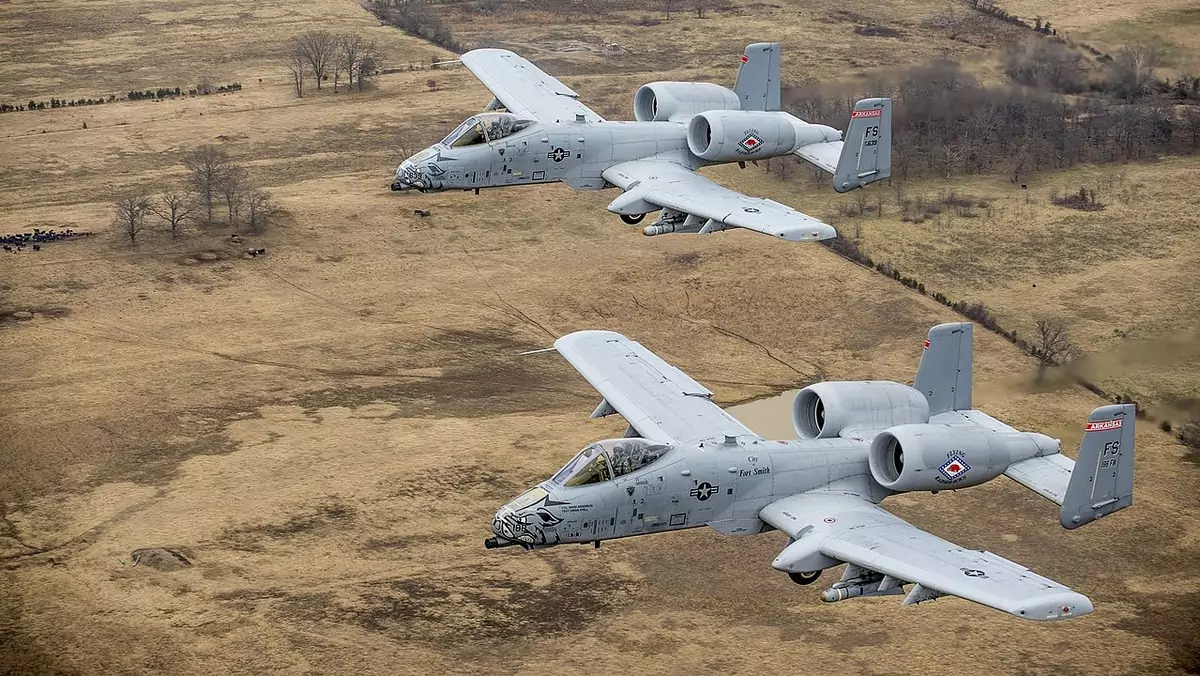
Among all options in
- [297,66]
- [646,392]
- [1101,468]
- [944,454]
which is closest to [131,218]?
[297,66]

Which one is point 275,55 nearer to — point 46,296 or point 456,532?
point 46,296

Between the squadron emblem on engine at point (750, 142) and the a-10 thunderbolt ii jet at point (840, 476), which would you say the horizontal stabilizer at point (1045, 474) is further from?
the squadron emblem on engine at point (750, 142)

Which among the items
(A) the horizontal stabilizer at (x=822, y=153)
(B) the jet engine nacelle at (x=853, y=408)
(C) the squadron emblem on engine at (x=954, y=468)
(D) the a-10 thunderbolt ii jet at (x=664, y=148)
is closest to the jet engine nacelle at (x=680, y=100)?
(D) the a-10 thunderbolt ii jet at (x=664, y=148)

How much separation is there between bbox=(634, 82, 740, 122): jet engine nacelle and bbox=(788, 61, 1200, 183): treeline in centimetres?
2520

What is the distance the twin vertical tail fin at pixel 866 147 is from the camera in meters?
58.6

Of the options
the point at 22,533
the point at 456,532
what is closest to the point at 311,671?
the point at 456,532

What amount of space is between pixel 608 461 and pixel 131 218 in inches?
1600

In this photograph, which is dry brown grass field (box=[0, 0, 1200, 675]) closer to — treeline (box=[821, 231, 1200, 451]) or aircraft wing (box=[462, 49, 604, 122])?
treeline (box=[821, 231, 1200, 451])

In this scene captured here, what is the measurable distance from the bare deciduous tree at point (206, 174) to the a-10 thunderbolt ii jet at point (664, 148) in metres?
21.1

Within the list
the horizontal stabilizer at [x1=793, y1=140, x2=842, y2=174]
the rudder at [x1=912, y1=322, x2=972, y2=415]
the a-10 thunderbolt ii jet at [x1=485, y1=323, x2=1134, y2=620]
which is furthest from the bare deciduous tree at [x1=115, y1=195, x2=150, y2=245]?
the rudder at [x1=912, y1=322, x2=972, y2=415]

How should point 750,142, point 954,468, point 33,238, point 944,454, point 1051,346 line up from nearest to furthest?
1. point 944,454
2. point 954,468
3. point 750,142
4. point 1051,346
5. point 33,238

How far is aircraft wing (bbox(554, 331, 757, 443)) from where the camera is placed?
48188mm

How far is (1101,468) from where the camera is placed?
145ft

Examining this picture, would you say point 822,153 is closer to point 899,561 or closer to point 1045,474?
point 1045,474
